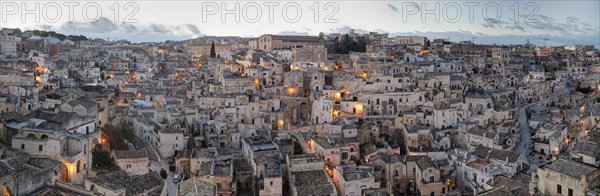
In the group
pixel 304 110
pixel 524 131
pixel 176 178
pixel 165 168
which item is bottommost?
pixel 176 178

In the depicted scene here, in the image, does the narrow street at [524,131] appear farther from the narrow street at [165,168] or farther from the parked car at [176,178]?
the narrow street at [165,168]

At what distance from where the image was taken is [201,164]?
24.9 m

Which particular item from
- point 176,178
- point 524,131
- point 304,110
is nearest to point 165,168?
point 176,178

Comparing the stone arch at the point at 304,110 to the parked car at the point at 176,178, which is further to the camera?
the stone arch at the point at 304,110

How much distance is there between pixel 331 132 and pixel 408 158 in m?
5.26

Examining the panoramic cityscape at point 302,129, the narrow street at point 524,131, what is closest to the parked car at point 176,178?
the panoramic cityscape at point 302,129

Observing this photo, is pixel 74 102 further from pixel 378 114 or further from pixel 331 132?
pixel 378 114

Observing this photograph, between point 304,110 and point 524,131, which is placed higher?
point 304,110

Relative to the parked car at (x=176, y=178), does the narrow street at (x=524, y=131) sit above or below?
above

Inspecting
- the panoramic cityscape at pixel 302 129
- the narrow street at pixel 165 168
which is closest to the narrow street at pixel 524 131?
the panoramic cityscape at pixel 302 129

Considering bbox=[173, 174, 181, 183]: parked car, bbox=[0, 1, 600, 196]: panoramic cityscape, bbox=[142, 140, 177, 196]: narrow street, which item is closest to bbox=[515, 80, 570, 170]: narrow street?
bbox=[0, 1, 600, 196]: panoramic cityscape

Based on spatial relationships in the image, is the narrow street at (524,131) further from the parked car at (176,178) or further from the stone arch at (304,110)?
the parked car at (176,178)

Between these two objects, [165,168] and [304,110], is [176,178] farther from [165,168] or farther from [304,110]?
[304,110]

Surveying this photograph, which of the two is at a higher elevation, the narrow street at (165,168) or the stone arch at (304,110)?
the stone arch at (304,110)
